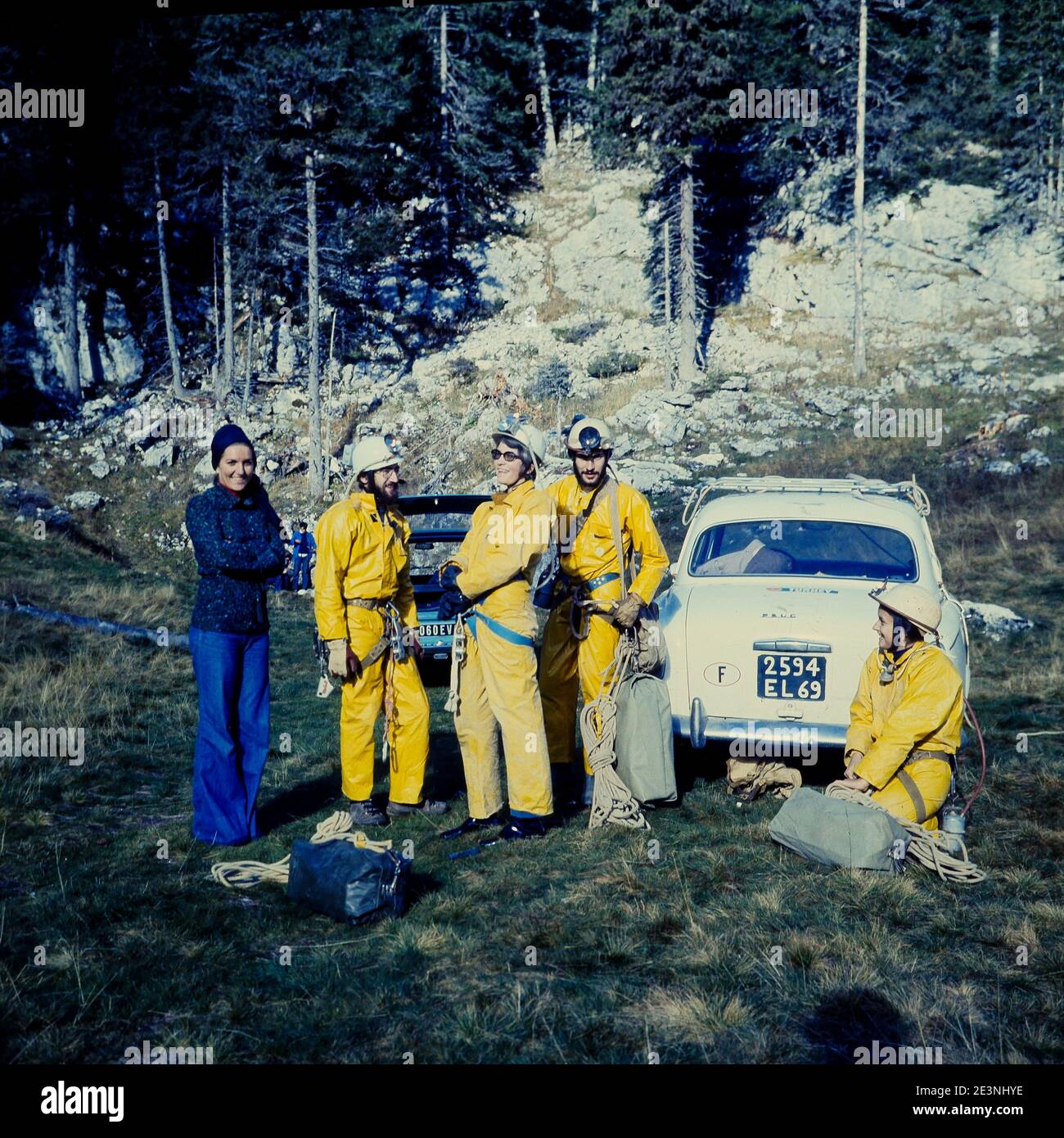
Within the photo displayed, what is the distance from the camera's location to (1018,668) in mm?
9797

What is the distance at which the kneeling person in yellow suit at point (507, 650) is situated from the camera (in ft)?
17.7

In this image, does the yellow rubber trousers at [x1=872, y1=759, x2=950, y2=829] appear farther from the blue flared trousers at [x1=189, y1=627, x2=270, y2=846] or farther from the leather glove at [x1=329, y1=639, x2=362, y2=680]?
the blue flared trousers at [x1=189, y1=627, x2=270, y2=846]

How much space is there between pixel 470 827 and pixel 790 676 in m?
2.09

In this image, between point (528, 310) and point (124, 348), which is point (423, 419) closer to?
point (528, 310)

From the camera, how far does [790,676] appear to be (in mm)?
5875

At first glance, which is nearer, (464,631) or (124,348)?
(464,631)

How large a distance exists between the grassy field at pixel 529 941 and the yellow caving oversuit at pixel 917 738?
38 centimetres

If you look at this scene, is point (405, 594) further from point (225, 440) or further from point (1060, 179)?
point (1060, 179)

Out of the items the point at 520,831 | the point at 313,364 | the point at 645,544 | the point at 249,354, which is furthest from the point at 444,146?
the point at 520,831

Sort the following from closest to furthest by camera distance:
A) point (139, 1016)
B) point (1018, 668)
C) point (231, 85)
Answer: point (139, 1016)
point (1018, 668)
point (231, 85)

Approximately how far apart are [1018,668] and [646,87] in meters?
26.1

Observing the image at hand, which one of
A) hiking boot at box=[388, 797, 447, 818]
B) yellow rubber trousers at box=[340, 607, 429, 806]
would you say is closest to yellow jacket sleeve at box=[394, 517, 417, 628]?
yellow rubber trousers at box=[340, 607, 429, 806]

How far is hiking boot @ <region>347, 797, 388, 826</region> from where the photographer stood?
18.8 ft

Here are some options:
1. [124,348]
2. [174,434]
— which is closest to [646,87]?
[174,434]
